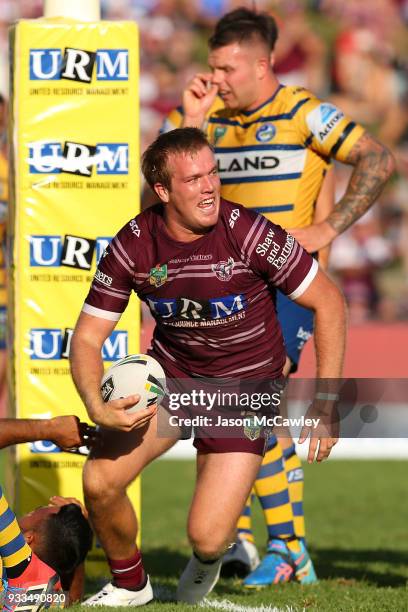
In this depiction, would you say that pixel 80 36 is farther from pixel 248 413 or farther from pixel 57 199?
pixel 248 413

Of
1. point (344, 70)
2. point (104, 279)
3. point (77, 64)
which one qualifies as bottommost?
point (104, 279)

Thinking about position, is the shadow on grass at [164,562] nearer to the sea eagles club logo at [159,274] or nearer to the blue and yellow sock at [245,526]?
the blue and yellow sock at [245,526]

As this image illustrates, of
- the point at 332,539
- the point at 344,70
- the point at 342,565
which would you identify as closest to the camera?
the point at 342,565

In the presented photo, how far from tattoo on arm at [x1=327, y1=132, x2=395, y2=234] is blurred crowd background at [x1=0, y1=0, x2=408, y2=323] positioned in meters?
8.33

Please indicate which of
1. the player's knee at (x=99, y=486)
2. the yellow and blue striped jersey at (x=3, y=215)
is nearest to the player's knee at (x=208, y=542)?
the player's knee at (x=99, y=486)

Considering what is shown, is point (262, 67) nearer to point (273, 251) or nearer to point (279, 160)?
point (279, 160)

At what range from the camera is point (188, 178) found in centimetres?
527

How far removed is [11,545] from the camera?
16.6 ft

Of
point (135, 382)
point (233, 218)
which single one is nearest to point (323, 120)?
point (233, 218)

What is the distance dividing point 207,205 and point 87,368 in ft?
2.97

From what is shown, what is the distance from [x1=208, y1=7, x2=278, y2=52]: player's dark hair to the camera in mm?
6738

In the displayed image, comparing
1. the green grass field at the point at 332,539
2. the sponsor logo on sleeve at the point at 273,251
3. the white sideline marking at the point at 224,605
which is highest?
the sponsor logo on sleeve at the point at 273,251

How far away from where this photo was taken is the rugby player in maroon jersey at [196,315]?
5270mm

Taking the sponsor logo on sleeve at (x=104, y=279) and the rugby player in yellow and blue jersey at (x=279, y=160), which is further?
the rugby player in yellow and blue jersey at (x=279, y=160)
